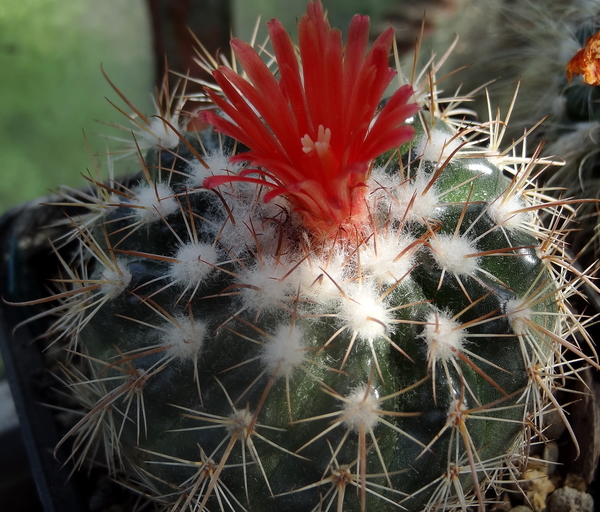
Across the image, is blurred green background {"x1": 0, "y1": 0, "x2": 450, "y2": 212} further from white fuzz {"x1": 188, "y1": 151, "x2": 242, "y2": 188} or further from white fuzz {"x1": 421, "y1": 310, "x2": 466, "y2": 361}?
white fuzz {"x1": 421, "y1": 310, "x2": 466, "y2": 361}

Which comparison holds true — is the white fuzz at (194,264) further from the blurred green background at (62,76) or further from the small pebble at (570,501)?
the blurred green background at (62,76)

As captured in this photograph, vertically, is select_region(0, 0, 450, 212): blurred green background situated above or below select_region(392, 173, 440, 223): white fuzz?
below

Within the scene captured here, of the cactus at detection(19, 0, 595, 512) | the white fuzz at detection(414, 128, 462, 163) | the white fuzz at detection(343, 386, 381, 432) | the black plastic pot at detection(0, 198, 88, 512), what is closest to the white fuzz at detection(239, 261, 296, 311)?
the cactus at detection(19, 0, 595, 512)

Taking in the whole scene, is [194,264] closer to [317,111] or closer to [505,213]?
[317,111]

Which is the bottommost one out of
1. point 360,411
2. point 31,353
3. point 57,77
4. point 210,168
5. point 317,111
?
point 31,353

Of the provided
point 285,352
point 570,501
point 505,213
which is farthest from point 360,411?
point 570,501
